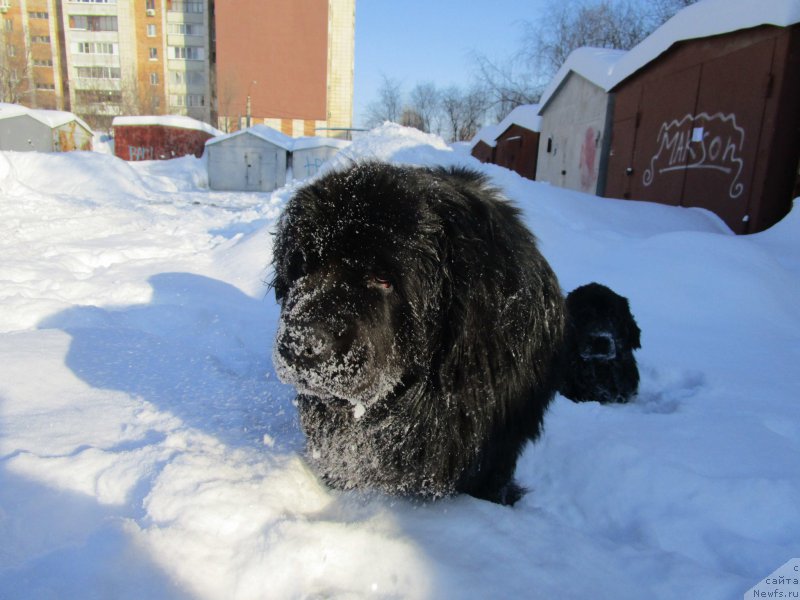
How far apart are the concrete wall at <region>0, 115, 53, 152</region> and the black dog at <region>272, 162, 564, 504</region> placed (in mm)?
28943

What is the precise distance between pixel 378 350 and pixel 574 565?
2.99ft

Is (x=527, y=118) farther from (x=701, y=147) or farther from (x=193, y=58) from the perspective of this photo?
(x=193, y=58)

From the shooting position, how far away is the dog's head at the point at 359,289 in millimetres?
1440

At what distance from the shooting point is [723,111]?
811cm

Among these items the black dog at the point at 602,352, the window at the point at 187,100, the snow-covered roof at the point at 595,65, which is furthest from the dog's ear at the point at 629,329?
→ the window at the point at 187,100

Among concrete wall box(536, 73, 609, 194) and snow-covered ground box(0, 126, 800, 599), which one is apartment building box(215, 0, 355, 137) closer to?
concrete wall box(536, 73, 609, 194)

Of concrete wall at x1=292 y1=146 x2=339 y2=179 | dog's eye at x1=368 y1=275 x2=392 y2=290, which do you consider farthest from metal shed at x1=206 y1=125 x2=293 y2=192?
dog's eye at x1=368 y1=275 x2=392 y2=290

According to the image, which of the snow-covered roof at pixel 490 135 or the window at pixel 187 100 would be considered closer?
the snow-covered roof at pixel 490 135

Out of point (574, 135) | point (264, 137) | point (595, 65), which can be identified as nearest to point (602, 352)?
point (595, 65)

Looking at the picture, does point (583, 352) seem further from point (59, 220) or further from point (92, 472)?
point (59, 220)

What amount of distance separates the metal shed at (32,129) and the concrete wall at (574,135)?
2439cm

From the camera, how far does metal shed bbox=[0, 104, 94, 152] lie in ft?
74.8

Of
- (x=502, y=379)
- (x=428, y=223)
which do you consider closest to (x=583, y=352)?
(x=502, y=379)

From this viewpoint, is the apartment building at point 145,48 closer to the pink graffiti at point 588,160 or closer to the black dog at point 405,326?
the pink graffiti at point 588,160
